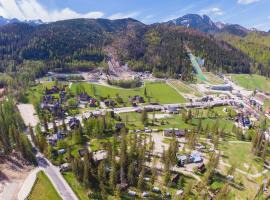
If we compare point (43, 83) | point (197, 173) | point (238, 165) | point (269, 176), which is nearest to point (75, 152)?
point (197, 173)

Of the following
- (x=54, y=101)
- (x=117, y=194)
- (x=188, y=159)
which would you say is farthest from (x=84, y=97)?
(x=117, y=194)

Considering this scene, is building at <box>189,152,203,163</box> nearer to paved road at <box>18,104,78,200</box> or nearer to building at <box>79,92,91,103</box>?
paved road at <box>18,104,78,200</box>

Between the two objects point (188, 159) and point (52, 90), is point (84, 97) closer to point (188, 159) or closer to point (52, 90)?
point (52, 90)

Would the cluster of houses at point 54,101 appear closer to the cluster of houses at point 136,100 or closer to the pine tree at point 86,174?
the cluster of houses at point 136,100

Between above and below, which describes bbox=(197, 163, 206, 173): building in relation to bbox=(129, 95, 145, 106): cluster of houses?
below

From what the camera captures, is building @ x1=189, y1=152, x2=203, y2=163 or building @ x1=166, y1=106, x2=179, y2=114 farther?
building @ x1=166, y1=106, x2=179, y2=114

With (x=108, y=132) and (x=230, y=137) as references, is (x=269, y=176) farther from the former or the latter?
(x=108, y=132)

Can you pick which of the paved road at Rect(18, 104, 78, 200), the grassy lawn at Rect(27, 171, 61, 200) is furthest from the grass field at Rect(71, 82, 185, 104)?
the grassy lawn at Rect(27, 171, 61, 200)
